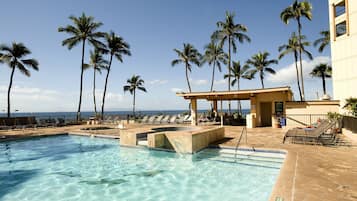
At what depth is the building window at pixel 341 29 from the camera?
1156cm

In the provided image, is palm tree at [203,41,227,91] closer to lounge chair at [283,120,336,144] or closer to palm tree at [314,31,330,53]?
palm tree at [314,31,330,53]

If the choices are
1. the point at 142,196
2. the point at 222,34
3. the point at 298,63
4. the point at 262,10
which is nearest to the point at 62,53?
the point at 222,34

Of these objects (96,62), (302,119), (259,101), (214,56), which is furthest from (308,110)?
(96,62)

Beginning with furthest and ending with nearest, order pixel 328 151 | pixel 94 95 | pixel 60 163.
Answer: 1. pixel 94 95
2. pixel 60 163
3. pixel 328 151

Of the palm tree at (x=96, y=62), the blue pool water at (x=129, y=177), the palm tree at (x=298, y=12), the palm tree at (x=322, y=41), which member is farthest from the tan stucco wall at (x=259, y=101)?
the palm tree at (x=96, y=62)

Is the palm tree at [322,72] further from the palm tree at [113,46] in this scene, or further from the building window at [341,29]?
the palm tree at [113,46]

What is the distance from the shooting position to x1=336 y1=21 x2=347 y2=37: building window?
455 inches

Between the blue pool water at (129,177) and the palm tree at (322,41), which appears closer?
the blue pool water at (129,177)

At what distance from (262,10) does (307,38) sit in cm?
1218

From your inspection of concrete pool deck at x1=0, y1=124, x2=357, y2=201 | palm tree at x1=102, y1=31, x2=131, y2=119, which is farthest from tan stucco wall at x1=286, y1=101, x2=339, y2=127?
palm tree at x1=102, y1=31, x2=131, y2=119

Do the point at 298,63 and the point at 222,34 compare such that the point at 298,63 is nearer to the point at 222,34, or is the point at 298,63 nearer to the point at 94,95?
the point at 222,34

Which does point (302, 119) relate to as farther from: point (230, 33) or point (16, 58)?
point (16, 58)

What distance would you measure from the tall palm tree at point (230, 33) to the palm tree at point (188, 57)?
3.97 meters

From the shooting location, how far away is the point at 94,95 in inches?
1047
